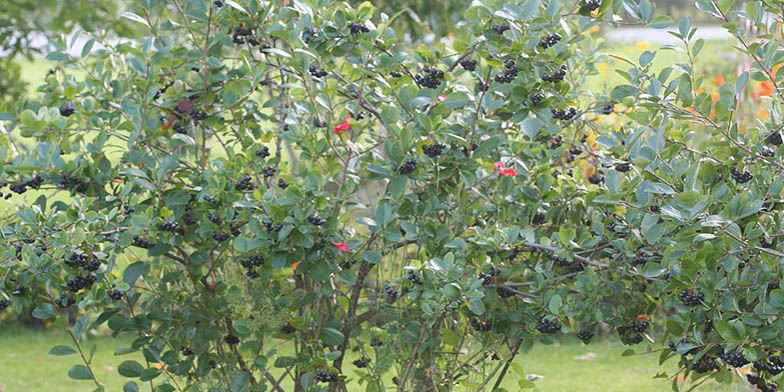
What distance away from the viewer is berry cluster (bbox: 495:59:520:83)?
103 inches

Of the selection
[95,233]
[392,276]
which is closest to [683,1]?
[392,276]

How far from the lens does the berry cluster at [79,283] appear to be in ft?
8.52

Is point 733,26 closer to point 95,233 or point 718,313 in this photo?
point 718,313

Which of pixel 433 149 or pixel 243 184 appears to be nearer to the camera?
pixel 433 149

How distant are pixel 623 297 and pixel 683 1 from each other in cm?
938

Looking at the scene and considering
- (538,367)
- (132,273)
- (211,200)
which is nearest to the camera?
(211,200)

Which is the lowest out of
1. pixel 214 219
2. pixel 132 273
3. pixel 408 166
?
pixel 132 273

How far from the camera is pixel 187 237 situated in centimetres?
286

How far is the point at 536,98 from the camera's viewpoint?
8.86ft

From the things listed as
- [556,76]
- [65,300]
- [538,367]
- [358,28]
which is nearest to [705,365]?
[556,76]

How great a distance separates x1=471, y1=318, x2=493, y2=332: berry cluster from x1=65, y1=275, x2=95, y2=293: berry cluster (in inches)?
44.1

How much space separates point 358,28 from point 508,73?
439 mm

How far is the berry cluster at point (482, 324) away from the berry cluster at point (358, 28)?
0.92m

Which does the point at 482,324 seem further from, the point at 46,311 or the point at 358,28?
the point at 46,311
